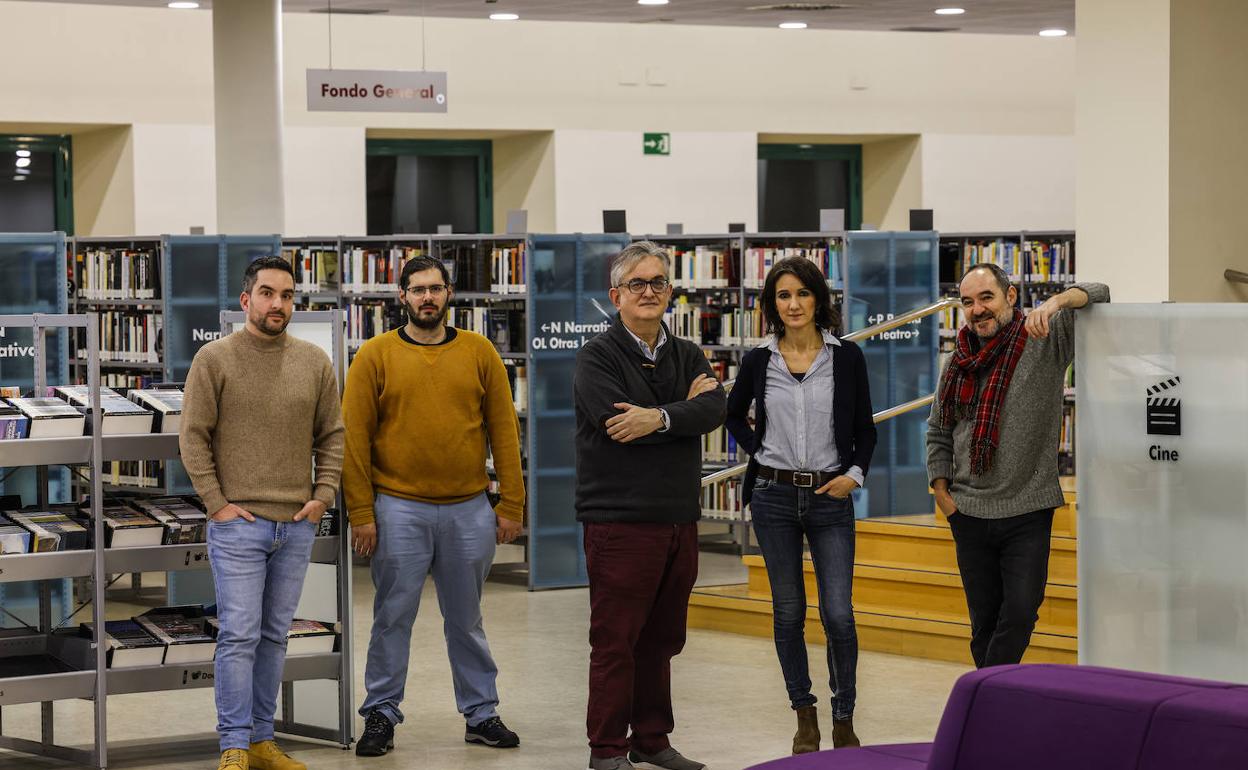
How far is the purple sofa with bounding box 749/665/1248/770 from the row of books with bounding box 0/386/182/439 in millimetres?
3189

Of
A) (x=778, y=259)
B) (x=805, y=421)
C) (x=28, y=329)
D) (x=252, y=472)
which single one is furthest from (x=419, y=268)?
(x=778, y=259)

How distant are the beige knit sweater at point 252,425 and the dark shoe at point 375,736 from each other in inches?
34.0

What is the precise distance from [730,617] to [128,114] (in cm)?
786

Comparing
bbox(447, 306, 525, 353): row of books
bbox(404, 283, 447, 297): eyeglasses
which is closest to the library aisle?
bbox(404, 283, 447, 297): eyeglasses

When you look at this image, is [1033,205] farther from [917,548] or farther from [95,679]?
[95,679]

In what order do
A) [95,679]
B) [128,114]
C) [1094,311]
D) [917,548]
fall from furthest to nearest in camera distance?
[128,114]
[917,548]
[95,679]
[1094,311]

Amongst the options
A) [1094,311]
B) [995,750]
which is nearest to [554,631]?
[1094,311]

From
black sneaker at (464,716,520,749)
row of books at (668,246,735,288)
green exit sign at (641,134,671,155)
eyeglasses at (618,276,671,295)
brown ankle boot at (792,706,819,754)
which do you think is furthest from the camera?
green exit sign at (641,134,671,155)

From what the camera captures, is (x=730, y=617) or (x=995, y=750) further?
(x=730, y=617)

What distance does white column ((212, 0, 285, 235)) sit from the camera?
1054 centimetres

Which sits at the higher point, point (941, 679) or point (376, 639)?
point (376, 639)

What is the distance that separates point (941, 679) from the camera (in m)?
6.92

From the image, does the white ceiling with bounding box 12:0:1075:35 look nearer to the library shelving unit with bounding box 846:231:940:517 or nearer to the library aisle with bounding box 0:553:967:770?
the library shelving unit with bounding box 846:231:940:517

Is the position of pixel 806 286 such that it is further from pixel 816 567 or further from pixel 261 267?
pixel 261 267
